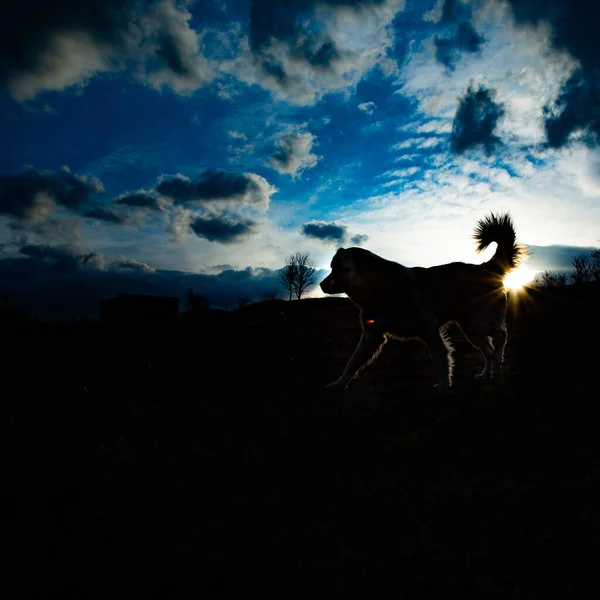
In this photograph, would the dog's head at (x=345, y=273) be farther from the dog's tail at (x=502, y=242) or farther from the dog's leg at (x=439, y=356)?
the dog's tail at (x=502, y=242)

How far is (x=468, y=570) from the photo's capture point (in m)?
1.70

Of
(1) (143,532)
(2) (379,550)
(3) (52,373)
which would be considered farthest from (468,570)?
(3) (52,373)

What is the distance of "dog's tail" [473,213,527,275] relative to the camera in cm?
739

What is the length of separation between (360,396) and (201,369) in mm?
3001

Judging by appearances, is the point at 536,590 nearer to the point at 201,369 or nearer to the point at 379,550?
the point at 379,550

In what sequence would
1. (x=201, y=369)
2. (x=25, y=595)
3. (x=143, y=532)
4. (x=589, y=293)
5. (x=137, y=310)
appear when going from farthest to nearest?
(x=137, y=310) → (x=589, y=293) → (x=201, y=369) → (x=143, y=532) → (x=25, y=595)

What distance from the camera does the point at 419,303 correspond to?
5.93 meters

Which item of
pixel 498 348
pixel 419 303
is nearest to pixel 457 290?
pixel 419 303

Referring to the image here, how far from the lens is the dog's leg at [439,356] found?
571 cm

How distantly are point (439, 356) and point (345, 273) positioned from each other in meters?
1.81

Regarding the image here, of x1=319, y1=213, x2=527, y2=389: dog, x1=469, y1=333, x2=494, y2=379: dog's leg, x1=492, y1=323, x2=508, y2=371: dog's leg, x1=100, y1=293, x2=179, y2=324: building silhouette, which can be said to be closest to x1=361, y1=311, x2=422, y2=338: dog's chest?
x1=319, y1=213, x2=527, y2=389: dog

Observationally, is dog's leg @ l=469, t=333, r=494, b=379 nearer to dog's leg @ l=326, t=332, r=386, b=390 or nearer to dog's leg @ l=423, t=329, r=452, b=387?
dog's leg @ l=423, t=329, r=452, b=387

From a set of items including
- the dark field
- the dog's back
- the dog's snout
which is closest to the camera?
the dark field

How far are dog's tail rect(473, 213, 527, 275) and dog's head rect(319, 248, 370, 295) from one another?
291 cm
